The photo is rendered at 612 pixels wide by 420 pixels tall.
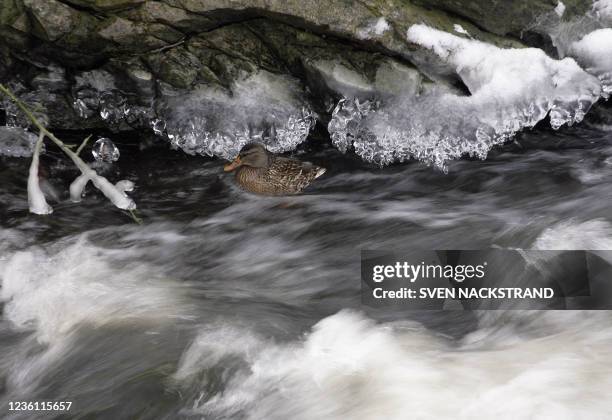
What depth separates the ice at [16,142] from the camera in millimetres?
6266

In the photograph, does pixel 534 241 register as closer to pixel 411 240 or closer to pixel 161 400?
pixel 411 240

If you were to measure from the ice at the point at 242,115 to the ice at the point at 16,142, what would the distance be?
4.31ft

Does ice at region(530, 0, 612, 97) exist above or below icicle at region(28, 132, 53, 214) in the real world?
above

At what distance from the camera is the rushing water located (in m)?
3.05

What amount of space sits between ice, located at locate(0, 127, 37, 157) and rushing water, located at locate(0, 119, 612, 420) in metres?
0.17

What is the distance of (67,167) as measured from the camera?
20.3 feet

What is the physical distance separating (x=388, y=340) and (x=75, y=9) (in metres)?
4.02

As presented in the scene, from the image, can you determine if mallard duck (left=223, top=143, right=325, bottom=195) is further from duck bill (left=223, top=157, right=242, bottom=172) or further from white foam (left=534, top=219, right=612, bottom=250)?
white foam (left=534, top=219, right=612, bottom=250)

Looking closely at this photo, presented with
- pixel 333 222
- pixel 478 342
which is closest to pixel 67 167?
pixel 333 222

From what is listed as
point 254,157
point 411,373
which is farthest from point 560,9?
point 411,373

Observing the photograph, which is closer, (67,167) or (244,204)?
(244,204)

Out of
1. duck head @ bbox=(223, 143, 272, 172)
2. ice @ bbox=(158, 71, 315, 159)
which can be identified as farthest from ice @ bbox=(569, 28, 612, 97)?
duck head @ bbox=(223, 143, 272, 172)

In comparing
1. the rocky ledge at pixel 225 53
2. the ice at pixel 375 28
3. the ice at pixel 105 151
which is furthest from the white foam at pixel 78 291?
the ice at pixel 375 28

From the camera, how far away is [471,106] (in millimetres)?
5484
